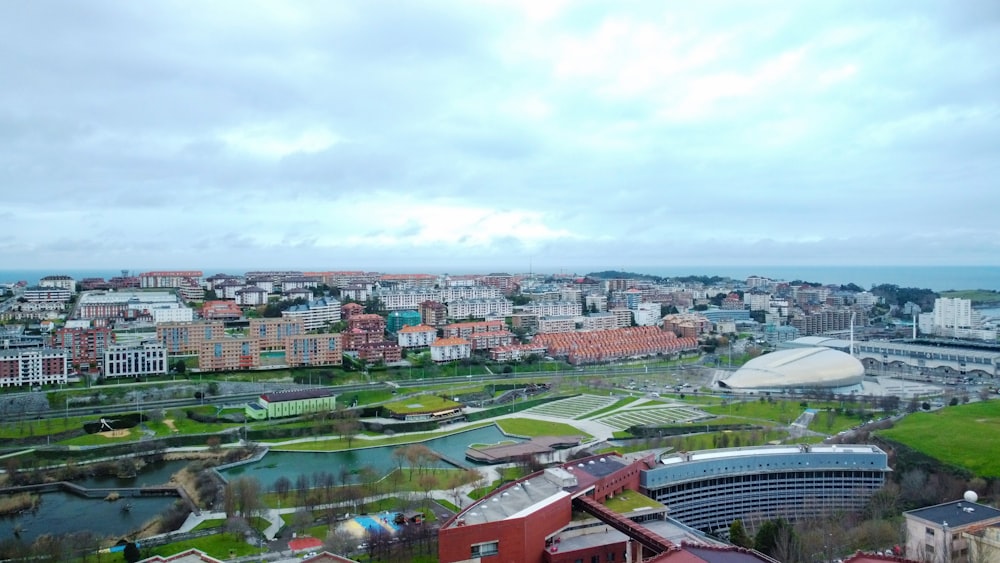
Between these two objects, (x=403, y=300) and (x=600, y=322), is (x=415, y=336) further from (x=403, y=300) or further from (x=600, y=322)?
(x=600, y=322)

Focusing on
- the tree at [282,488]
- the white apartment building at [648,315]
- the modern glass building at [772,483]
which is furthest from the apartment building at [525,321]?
the modern glass building at [772,483]

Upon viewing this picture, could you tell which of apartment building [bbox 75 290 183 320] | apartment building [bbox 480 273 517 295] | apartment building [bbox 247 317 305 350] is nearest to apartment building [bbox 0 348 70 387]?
apartment building [bbox 247 317 305 350]

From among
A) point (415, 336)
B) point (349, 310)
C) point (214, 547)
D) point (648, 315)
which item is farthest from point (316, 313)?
point (214, 547)

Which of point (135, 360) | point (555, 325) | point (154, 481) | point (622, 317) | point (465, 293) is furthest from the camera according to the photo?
point (465, 293)

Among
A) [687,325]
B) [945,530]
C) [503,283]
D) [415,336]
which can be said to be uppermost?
[503,283]

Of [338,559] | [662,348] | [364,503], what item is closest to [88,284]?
[662,348]

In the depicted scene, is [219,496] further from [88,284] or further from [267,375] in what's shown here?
[88,284]

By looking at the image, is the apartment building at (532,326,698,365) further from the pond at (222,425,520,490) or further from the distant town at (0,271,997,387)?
the pond at (222,425,520,490)
